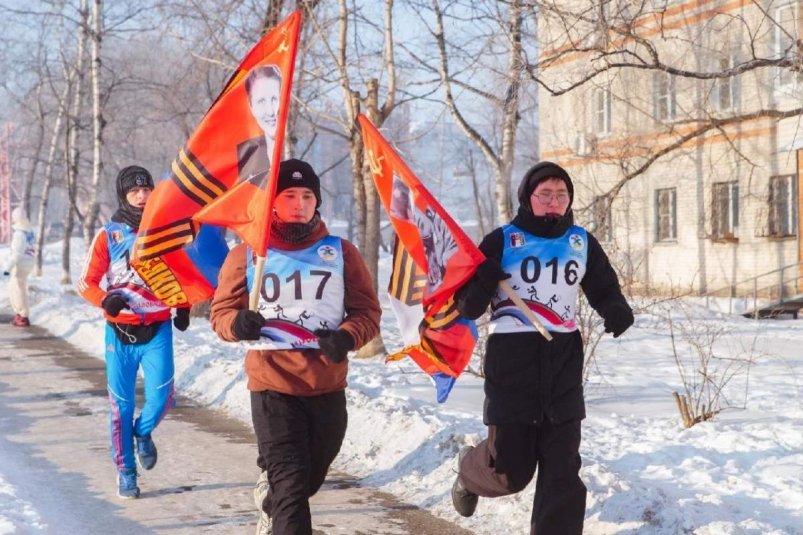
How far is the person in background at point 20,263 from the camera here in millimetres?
18156

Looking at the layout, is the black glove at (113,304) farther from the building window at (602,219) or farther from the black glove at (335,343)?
the building window at (602,219)

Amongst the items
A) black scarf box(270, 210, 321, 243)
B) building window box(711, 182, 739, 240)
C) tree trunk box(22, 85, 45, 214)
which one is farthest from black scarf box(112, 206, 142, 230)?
tree trunk box(22, 85, 45, 214)

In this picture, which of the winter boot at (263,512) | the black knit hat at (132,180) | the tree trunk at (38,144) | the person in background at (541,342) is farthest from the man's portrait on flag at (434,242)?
the tree trunk at (38,144)

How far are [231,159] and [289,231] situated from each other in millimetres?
734

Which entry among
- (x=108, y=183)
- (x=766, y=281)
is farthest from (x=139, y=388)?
(x=108, y=183)

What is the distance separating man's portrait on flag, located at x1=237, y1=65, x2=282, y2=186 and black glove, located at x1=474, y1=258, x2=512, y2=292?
1.16m

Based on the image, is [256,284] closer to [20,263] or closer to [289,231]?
[289,231]

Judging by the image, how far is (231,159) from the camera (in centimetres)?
520

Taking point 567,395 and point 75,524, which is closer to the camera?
point 567,395

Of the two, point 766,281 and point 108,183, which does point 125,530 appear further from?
point 108,183

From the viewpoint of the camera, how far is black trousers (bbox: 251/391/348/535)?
4.44m

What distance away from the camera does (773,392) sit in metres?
10.3

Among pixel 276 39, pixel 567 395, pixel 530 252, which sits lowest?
pixel 567 395

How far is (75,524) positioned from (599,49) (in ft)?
15.7
